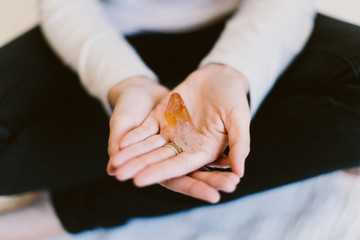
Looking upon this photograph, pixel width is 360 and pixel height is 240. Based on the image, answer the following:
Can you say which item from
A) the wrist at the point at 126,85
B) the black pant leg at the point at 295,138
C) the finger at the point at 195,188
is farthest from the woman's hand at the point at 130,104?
the black pant leg at the point at 295,138

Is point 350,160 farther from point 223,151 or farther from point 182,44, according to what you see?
point 182,44

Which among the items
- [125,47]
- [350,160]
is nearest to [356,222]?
[350,160]

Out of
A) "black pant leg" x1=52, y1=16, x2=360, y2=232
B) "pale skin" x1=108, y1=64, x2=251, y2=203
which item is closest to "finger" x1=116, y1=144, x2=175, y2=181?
"pale skin" x1=108, y1=64, x2=251, y2=203

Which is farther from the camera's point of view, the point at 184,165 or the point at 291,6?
the point at 291,6

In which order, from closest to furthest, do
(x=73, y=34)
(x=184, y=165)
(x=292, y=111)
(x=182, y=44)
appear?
1. (x=184, y=165)
2. (x=292, y=111)
3. (x=73, y=34)
4. (x=182, y=44)

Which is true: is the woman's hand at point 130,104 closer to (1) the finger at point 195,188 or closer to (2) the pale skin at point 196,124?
(2) the pale skin at point 196,124

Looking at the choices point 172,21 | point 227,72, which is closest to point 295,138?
point 227,72
